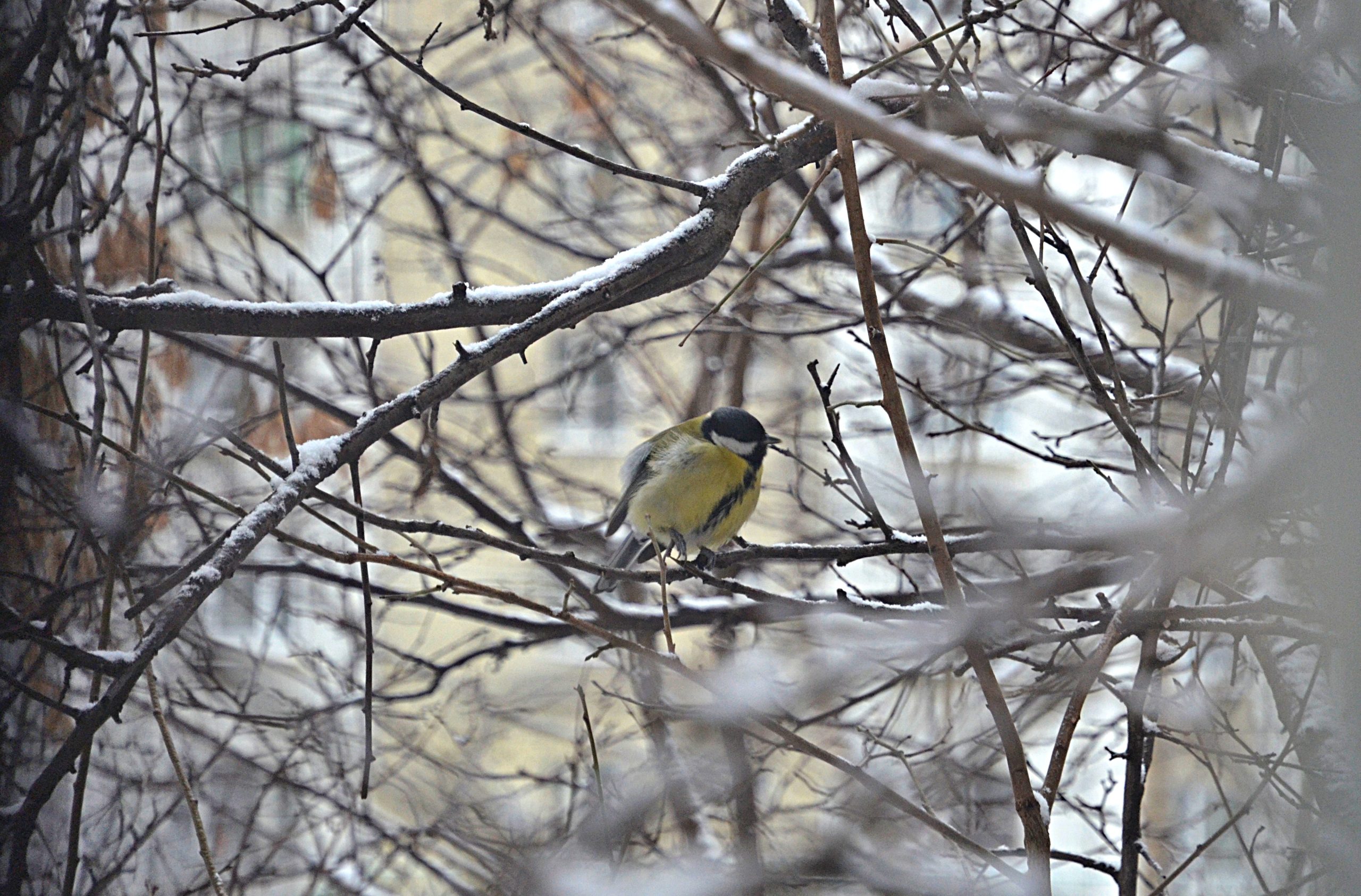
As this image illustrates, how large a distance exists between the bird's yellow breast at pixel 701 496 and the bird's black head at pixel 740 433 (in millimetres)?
26

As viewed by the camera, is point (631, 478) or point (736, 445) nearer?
point (736, 445)

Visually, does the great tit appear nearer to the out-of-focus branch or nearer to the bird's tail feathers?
the bird's tail feathers

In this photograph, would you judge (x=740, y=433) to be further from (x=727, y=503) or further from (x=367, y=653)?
(x=367, y=653)

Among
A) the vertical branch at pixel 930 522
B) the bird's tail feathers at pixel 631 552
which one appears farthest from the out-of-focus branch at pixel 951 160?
the bird's tail feathers at pixel 631 552

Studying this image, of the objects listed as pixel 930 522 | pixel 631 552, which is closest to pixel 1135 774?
pixel 930 522

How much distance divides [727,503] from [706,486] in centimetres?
9

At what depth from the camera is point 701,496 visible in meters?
3.61

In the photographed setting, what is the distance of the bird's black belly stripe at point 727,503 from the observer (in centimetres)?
361

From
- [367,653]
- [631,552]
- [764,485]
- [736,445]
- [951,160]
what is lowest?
[951,160]

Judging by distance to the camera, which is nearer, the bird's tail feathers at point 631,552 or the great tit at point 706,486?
the great tit at point 706,486

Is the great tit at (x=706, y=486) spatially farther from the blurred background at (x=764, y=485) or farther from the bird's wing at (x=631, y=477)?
the blurred background at (x=764, y=485)

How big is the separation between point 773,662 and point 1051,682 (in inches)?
37.7

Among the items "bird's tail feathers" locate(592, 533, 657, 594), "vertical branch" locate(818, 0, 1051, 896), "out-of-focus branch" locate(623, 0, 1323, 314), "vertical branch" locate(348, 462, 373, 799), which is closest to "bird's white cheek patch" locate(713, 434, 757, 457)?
"bird's tail feathers" locate(592, 533, 657, 594)

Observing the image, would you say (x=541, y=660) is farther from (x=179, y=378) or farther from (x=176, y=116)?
(x=176, y=116)
